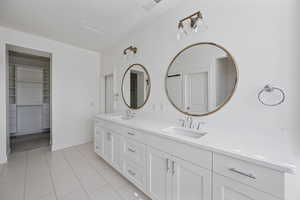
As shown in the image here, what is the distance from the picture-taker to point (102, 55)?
3832mm

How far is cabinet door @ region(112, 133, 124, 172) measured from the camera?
6.58ft

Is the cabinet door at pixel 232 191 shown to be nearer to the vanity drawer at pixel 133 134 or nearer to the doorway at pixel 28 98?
the vanity drawer at pixel 133 134

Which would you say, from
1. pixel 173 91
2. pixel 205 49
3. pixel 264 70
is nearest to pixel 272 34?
pixel 264 70

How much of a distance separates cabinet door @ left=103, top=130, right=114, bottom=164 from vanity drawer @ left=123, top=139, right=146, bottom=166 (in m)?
0.41

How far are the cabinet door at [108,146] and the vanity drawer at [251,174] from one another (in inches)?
67.5

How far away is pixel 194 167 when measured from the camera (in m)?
1.12

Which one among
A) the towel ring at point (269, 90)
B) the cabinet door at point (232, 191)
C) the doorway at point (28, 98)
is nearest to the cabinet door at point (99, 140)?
the doorway at point (28, 98)

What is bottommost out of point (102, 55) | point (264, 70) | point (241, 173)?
point (241, 173)

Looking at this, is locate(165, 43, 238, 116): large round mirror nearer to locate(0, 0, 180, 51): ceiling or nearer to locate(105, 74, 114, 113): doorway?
locate(0, 0, 180, 51): ceiling

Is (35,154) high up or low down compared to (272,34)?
down

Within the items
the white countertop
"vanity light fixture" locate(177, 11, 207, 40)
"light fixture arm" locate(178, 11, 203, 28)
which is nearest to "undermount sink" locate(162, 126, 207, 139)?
the white countertop

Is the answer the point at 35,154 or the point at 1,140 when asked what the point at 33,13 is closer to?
the point at 1,140

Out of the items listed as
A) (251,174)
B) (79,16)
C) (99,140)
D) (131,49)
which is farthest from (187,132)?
(79,16)

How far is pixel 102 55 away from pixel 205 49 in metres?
3.18
